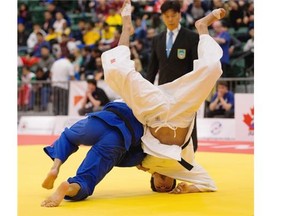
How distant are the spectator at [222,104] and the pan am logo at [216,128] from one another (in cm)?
19

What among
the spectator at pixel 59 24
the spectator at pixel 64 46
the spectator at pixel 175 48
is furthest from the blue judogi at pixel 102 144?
the spectator at pixel 59 24

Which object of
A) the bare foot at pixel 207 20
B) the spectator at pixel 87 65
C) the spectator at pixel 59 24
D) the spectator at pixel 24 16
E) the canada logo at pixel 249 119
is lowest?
the canada logo at pixel 249 119

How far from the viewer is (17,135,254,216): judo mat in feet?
13.4

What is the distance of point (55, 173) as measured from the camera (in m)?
4.41

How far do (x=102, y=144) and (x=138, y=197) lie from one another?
0.56m

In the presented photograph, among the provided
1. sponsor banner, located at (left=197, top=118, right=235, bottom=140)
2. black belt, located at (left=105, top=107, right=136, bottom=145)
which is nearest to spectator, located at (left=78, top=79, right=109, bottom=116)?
sponsor banner, located at (left=197, top=118, right=235, bottom=140)

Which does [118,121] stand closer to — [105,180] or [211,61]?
[211,61]

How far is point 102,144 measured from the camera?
460 centimetres

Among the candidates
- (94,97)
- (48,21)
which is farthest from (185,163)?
(48,21)

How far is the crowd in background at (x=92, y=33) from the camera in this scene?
13.1m

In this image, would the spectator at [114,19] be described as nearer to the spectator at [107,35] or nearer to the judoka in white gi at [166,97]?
the spectator at [107,35]

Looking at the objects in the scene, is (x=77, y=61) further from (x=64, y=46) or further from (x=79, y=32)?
(x=79, y=32)
